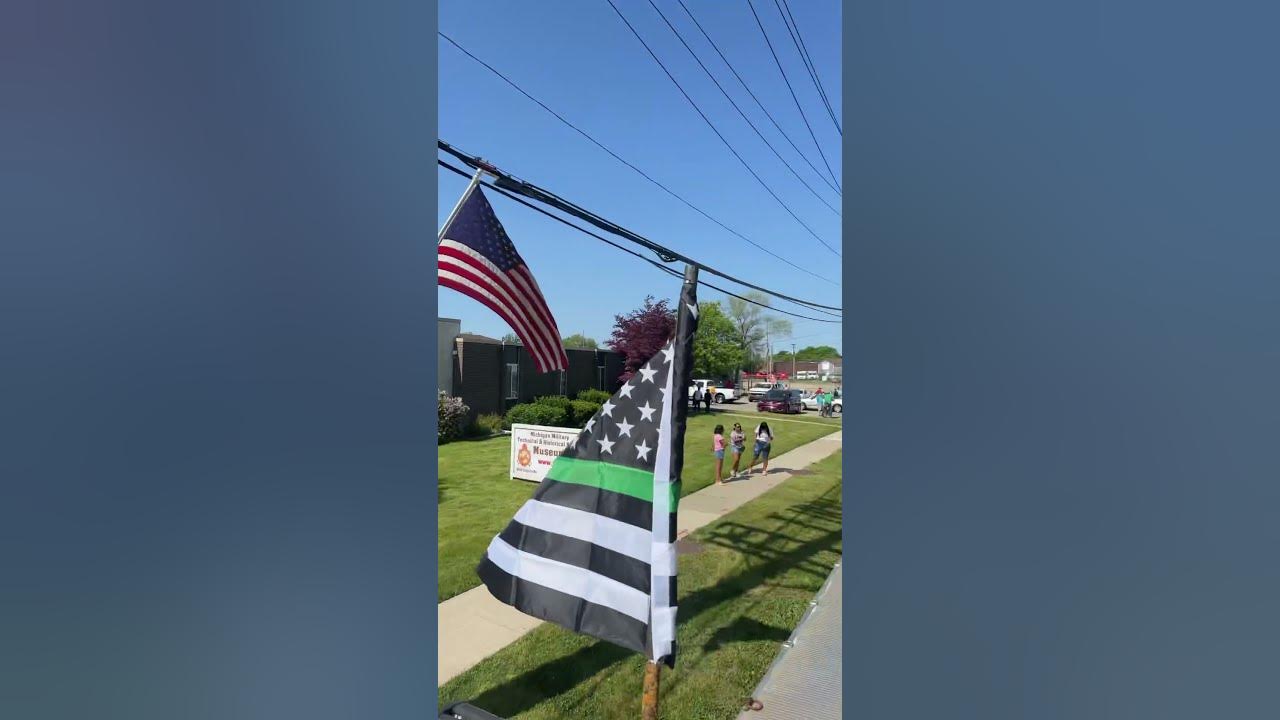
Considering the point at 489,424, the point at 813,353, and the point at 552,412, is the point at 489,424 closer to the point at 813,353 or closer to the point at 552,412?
the point at 552,412

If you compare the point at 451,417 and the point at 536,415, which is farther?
the point at 536,415

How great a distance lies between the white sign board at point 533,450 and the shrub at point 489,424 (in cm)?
671

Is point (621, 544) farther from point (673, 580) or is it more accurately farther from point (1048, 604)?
point (1048, 604)

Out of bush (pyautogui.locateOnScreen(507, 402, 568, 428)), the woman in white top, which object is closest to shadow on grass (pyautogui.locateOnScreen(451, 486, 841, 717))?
the woman in white top

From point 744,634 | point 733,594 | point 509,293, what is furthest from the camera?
point 733,594

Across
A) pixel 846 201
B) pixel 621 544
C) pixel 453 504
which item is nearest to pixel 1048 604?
pixel 846 201

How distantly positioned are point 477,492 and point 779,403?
68.1 feet

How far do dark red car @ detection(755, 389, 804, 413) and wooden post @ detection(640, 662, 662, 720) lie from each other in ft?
85.3

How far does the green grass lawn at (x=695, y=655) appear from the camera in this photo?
13.3 feet

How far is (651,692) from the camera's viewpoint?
320 cm

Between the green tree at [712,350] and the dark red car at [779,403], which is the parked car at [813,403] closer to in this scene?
the dark red car at [779,403]

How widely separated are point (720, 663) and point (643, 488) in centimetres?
228

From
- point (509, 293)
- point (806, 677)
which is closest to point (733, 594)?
point (806, 677)

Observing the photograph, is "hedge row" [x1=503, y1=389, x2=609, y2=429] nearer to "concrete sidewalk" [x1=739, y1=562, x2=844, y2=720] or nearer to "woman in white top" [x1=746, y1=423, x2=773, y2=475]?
"woman in white top" [x1=746, y1=423, x2=773, y2=475]
